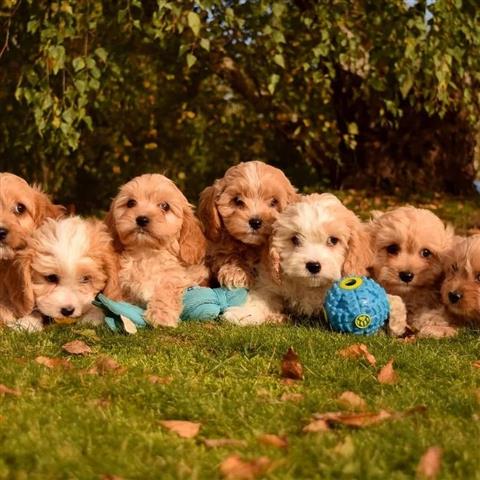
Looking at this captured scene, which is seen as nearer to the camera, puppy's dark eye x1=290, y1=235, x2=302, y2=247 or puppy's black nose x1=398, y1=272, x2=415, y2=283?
puppy's dark eye x1=290, y1=235, x2=302, y2=247

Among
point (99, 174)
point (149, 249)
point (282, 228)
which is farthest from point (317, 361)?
point (99, 174)

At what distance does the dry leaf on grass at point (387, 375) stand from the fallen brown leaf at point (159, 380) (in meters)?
1.22

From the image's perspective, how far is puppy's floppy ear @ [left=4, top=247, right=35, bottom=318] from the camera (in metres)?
6.11

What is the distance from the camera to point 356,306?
19.8ft

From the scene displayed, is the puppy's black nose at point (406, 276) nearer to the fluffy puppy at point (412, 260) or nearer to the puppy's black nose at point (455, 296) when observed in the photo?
the fluffy puppy at point (412, 260)

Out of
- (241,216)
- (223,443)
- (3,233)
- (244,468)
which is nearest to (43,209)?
(3,233)

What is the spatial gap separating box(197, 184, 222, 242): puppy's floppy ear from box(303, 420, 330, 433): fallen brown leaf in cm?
295

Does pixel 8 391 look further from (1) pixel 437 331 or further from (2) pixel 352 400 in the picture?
(1) pixel 437 331

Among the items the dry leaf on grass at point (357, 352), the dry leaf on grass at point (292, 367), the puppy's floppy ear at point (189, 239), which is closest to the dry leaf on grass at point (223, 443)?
the dry leaf on grass at point (292, 367)

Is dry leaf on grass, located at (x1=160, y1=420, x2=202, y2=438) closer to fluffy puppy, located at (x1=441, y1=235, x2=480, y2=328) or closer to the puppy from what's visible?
the puppy

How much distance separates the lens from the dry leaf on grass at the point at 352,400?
4352mm

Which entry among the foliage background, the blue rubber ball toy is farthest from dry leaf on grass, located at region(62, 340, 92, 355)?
the foliage background

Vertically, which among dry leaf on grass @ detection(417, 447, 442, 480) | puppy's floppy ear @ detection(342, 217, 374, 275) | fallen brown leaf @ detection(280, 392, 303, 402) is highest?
puppy's floppy ear @ detection(342, 217, 374, 275)

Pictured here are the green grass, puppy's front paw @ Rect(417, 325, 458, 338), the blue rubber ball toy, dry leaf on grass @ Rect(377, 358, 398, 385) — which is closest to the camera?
the green grass
